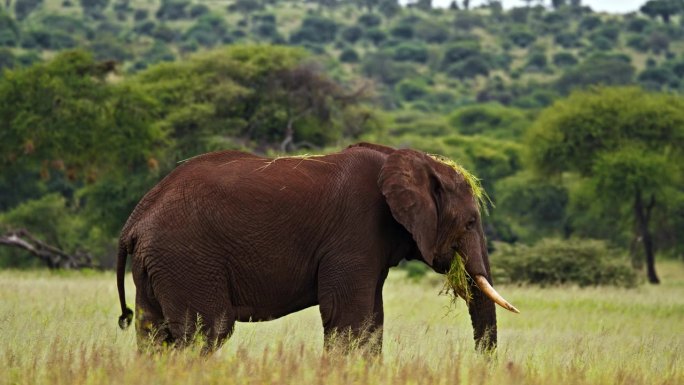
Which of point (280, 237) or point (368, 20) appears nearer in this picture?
point (280, 237)

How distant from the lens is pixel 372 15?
6644 inches

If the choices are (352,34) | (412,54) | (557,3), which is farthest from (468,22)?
(412,54)

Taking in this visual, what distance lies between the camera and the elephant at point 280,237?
384 inches

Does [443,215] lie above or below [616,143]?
above

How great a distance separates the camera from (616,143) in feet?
139

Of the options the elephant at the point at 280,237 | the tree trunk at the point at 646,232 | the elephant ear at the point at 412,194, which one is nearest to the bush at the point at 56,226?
the tree trunk at the point at 646,232

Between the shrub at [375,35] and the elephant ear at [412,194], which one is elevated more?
the elephant ear at [412,194]

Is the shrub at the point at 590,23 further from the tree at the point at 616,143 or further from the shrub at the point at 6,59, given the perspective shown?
the tree at the point at 616,143

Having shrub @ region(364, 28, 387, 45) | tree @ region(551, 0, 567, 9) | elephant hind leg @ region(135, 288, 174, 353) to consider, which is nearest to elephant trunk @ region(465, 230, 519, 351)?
elephant hind leg @ region(135, 288, 174, 353)

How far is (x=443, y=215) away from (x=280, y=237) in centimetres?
148

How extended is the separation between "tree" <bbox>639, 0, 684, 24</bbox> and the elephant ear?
160374mm

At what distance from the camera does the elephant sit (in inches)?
384

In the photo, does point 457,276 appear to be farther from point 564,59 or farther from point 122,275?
point 564,59

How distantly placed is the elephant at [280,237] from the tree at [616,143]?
30940mm
